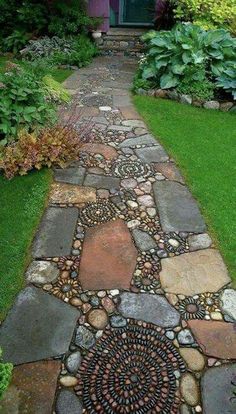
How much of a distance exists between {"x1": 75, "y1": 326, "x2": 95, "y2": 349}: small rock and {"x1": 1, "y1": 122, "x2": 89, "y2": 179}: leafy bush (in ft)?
6.92

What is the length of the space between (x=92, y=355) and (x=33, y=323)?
0.48 m

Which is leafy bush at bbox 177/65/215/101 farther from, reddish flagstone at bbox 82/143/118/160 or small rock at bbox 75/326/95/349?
small rock at bbox 75/326/95/349

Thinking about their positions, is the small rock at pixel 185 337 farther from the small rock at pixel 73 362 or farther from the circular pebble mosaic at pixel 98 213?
the circular pebble mosaic at pixel 98 213

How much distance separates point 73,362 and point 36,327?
37cm

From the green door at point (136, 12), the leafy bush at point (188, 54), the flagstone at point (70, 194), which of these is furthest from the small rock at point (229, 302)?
the green door at point (136, 12)

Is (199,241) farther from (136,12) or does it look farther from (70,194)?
(136,12)

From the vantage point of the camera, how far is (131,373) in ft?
7.49

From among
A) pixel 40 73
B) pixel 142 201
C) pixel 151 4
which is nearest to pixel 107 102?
pixel 40 73

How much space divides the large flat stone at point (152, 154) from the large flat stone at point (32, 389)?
9.33 feet

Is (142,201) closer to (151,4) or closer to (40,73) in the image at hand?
(40,73)

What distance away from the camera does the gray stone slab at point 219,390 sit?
2117mm

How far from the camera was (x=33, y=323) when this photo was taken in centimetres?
254

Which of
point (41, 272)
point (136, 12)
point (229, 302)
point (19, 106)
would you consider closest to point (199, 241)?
point (229, 302)

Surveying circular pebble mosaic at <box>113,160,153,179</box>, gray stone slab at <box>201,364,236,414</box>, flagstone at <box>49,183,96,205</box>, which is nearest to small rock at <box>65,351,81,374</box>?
gray stone slab at <box>201,364,236,414</box>
